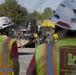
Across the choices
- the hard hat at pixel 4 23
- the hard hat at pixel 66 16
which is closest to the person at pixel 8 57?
the hard hat at pixel 4 23

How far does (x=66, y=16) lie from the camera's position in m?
3.14

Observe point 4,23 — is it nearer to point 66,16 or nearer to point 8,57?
point 8,57

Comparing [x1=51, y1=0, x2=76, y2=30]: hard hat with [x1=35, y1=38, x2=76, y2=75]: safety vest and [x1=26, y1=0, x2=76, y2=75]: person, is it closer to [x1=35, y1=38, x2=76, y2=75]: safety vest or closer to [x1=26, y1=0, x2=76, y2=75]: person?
[x1=26, y1=0, x2=76, y2=75]: person

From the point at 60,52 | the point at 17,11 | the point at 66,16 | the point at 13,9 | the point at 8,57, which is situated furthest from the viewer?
the point at 8,57

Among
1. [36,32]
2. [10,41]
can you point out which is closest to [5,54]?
[10,41]

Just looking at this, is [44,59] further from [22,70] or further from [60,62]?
[22,70]

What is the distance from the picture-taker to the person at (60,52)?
3.15m

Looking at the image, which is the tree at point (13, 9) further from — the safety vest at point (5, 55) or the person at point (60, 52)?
the safety vest at point (5, 55)

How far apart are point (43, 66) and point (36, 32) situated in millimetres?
28814

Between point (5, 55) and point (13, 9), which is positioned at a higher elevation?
point (13, 9)

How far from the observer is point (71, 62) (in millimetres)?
3203

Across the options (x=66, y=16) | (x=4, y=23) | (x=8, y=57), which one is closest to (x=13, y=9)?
(x=66, y=16)

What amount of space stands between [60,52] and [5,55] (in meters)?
1.67

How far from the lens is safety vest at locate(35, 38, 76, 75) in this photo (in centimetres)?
320
